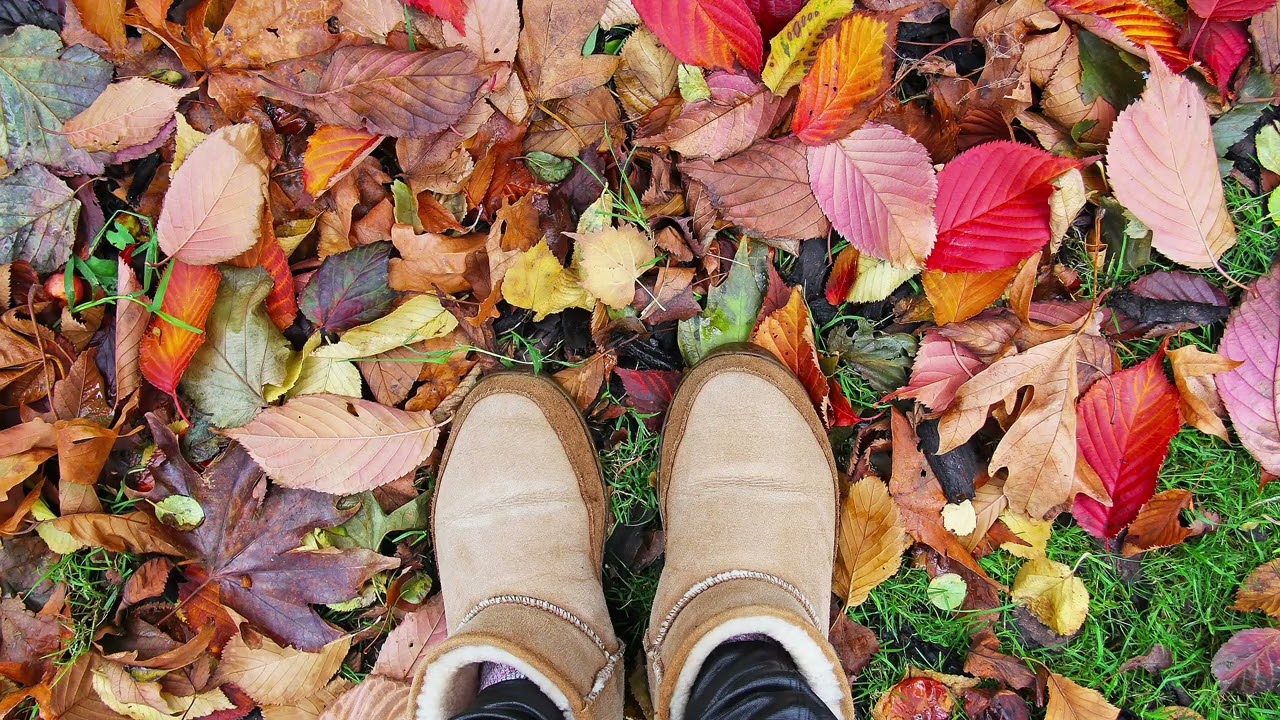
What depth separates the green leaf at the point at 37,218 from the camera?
4.41 feet

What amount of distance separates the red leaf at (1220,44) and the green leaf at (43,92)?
6.55ft

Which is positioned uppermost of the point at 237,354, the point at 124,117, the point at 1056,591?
the point at 124,117

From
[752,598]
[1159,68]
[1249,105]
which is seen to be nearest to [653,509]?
[752,598]

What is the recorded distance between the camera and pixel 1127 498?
137 centimetres

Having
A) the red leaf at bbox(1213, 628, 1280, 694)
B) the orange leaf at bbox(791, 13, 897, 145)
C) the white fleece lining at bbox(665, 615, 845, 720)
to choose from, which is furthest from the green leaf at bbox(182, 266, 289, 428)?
the red leaf at bbox(1213, 628, 1280, 694)

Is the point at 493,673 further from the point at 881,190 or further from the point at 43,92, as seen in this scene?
the point at 43,92

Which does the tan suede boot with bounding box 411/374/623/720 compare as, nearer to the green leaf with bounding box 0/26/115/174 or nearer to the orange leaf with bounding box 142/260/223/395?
the orange leaf with bounding box 142/260/223/395

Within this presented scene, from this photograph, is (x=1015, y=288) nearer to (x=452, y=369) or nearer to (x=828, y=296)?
(x=828, y=296)

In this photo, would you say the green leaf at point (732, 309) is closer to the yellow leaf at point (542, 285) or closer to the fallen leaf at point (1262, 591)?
the yellow leaf at point (542, 285)

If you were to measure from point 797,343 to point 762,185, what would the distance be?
1.06ft

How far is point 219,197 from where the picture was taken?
1.29m

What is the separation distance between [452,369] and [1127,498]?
1.35m

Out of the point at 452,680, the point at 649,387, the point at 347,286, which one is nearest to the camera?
the point at 452,680

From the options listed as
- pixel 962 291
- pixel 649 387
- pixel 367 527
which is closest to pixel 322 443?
pixel 367 527
